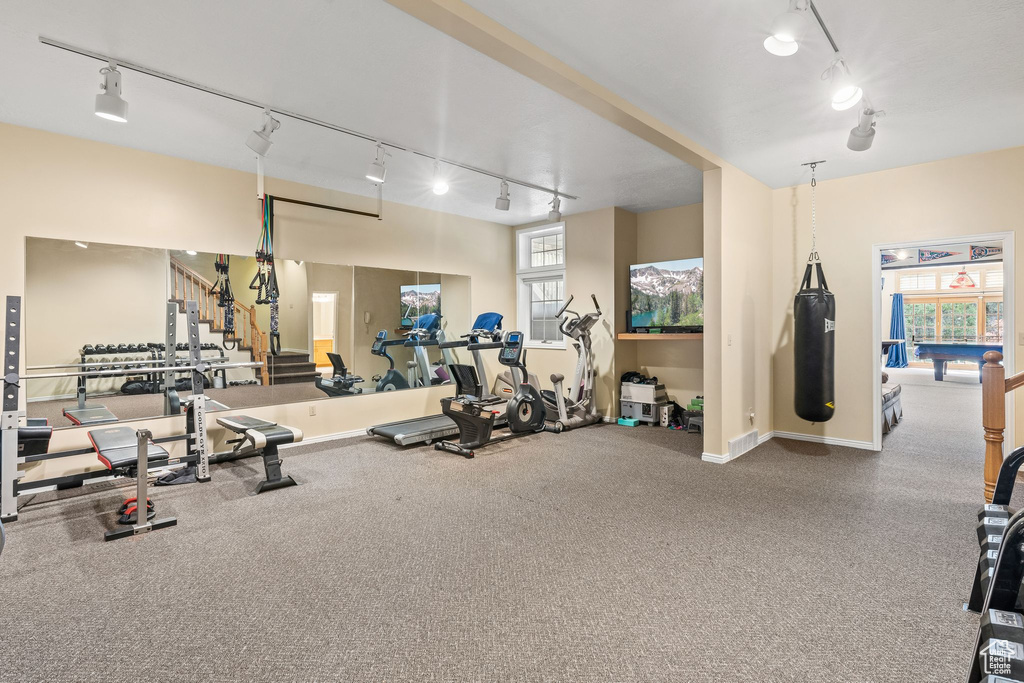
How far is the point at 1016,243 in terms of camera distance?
160 inches

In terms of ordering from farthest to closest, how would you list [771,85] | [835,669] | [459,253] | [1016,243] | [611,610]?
1. [459,253]
2. [1016,243]
3. [771,85]
4. [611,610]
5. [835,669]

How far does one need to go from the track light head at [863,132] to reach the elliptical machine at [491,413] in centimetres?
345

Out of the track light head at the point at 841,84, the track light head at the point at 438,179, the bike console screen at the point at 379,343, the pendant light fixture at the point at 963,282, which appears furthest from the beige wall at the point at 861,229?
the pendant light fixture at the point at 963,282

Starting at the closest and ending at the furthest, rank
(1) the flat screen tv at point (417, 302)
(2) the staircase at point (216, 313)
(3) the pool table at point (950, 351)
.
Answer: (2) the staircase at point (216, 313) → (1) the flat screen tv at point (417, 302) → (3) the pool table at point (950, 351)

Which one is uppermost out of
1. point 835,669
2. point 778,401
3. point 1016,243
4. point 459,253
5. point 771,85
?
point 771,85

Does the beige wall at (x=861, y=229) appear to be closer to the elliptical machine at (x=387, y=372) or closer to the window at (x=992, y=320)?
the elliptical machine at (x=387, y=372)

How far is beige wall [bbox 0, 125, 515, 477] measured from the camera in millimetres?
3676

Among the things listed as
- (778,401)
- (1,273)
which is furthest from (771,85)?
(1,273)

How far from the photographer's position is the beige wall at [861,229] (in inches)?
164

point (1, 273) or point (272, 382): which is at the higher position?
point (1, 273)

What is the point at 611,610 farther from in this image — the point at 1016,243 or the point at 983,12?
the point at 1016,243

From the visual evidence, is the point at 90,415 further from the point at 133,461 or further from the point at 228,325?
the point at 228,325

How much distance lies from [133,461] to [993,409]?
5506mm

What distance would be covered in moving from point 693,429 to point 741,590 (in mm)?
3635
